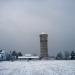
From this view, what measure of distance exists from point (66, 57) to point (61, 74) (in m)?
4.63

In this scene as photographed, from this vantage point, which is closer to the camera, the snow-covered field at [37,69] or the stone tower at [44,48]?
the snow-covered field at [37,69]

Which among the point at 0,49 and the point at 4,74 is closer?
the point at 4,74

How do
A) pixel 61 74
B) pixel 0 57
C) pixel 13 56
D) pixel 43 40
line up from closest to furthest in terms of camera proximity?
pixel 61 74 < pixel 0 57 < pixel 13 56 < pixel 43 40

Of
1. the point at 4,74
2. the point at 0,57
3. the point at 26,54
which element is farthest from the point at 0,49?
the point at 4,74

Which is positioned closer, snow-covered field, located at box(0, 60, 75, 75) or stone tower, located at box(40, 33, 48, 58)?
snow-covered field, located at box(0, 60, 75, 75)

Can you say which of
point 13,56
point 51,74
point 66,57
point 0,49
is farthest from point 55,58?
point 51,74

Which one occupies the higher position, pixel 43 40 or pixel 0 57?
pixel 43 40

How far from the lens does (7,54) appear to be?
786 centimetres

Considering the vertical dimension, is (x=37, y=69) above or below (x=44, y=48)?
below

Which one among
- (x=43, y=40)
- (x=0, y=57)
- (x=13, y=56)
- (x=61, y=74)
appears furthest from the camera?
(x=43, y=40)

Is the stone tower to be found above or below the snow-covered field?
above

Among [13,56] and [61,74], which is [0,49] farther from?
[61,74]

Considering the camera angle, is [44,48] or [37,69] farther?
[44,48]

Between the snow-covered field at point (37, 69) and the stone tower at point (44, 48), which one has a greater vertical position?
the stone tower at point (44, 48)
